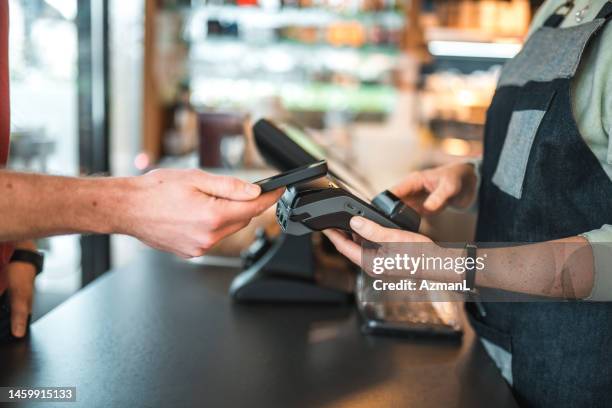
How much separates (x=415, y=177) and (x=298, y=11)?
2.87 metres

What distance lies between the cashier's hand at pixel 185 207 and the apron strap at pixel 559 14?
69 cm

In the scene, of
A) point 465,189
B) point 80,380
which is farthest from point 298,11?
point 80,380

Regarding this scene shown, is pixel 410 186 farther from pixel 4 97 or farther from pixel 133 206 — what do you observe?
pixel 4 97

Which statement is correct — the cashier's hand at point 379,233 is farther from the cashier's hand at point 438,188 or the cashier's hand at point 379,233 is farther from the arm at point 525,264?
the cashier's hand at point 438,188

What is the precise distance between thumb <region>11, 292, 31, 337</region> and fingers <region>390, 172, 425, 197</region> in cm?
69

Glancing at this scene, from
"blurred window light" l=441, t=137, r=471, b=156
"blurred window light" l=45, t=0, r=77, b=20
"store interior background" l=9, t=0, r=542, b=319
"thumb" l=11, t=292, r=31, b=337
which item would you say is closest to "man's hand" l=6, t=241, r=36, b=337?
"thumb" l=11, t=292, r=31, b=337

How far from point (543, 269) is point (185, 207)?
0.51 meters

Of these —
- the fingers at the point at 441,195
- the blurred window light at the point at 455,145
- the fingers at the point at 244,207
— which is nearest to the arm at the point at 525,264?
the fingers at the point at 244,207

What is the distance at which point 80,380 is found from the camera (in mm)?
865

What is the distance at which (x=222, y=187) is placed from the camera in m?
0.83

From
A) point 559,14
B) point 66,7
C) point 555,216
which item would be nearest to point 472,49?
point 66,7

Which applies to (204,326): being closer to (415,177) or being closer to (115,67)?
(415,177)

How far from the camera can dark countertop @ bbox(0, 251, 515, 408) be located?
858 mm

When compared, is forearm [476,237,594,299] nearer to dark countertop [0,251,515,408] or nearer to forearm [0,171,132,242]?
dark countertop [0,251,515,408]
